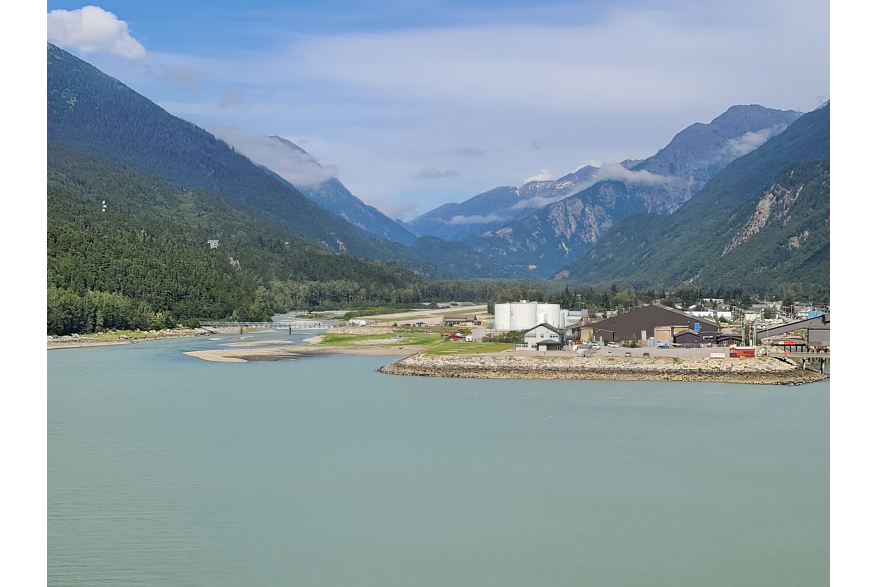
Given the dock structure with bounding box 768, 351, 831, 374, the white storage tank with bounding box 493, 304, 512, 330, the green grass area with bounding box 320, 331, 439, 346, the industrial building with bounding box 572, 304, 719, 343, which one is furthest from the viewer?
the white storage tank with bounding box 493, 304, 512, 330

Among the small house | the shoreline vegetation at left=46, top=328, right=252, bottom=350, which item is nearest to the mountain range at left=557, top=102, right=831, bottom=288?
the small house

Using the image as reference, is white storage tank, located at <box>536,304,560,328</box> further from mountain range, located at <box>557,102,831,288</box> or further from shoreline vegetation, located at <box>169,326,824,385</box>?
mountain range, located at <box>557,102,831,288</box>

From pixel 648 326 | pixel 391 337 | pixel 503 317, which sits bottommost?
pixel 391 337

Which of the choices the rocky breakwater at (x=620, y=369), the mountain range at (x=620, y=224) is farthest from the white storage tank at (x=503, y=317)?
the mountain range at (x=620, y=224)

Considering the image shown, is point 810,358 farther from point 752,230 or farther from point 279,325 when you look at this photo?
point 752,230

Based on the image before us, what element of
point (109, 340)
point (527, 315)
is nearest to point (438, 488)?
point (527, 315)
